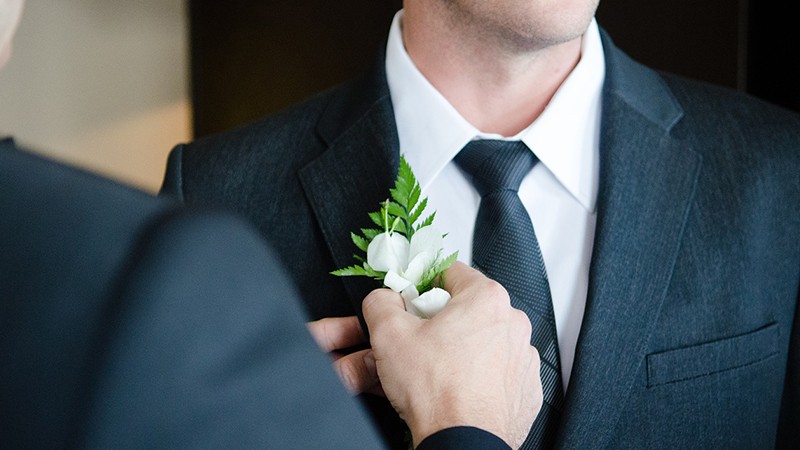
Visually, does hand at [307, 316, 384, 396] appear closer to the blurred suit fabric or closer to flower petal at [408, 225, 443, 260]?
flower petal at [408, 225, 443, 260]

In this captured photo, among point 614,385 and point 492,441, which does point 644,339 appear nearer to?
point 614,385

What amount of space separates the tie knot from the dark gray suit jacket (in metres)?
0.11

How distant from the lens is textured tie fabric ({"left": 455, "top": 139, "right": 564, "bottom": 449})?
1.39m

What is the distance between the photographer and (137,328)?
0.50 meters

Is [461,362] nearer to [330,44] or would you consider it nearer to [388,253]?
[388,253]

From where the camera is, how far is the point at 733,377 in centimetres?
144

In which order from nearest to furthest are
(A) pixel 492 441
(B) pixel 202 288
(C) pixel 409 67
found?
(B) pixel 202 288, (A) pixel 492 441, (C) pixel 409 67

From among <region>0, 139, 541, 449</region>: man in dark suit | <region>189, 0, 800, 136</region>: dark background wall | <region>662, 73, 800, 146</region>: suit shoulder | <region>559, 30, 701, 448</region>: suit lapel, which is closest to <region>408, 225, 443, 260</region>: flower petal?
<region>559, 30, 701, 448</region>: suit lapel

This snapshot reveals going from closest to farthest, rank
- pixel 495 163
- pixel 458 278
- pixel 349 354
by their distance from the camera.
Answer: pixel 458 278, pixel 349 354, pixel 495 163

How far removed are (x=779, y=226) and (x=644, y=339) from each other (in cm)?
32

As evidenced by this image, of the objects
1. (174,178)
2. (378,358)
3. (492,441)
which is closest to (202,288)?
(492,441)

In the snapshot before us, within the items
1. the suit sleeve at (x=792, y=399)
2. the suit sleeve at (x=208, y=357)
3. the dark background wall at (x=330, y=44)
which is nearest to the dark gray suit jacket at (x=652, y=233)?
the suit sleeve at (x=792, y=399)

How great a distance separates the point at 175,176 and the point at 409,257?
595mm

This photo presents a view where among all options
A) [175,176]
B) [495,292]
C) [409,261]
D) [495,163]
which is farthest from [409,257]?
[175,176]
